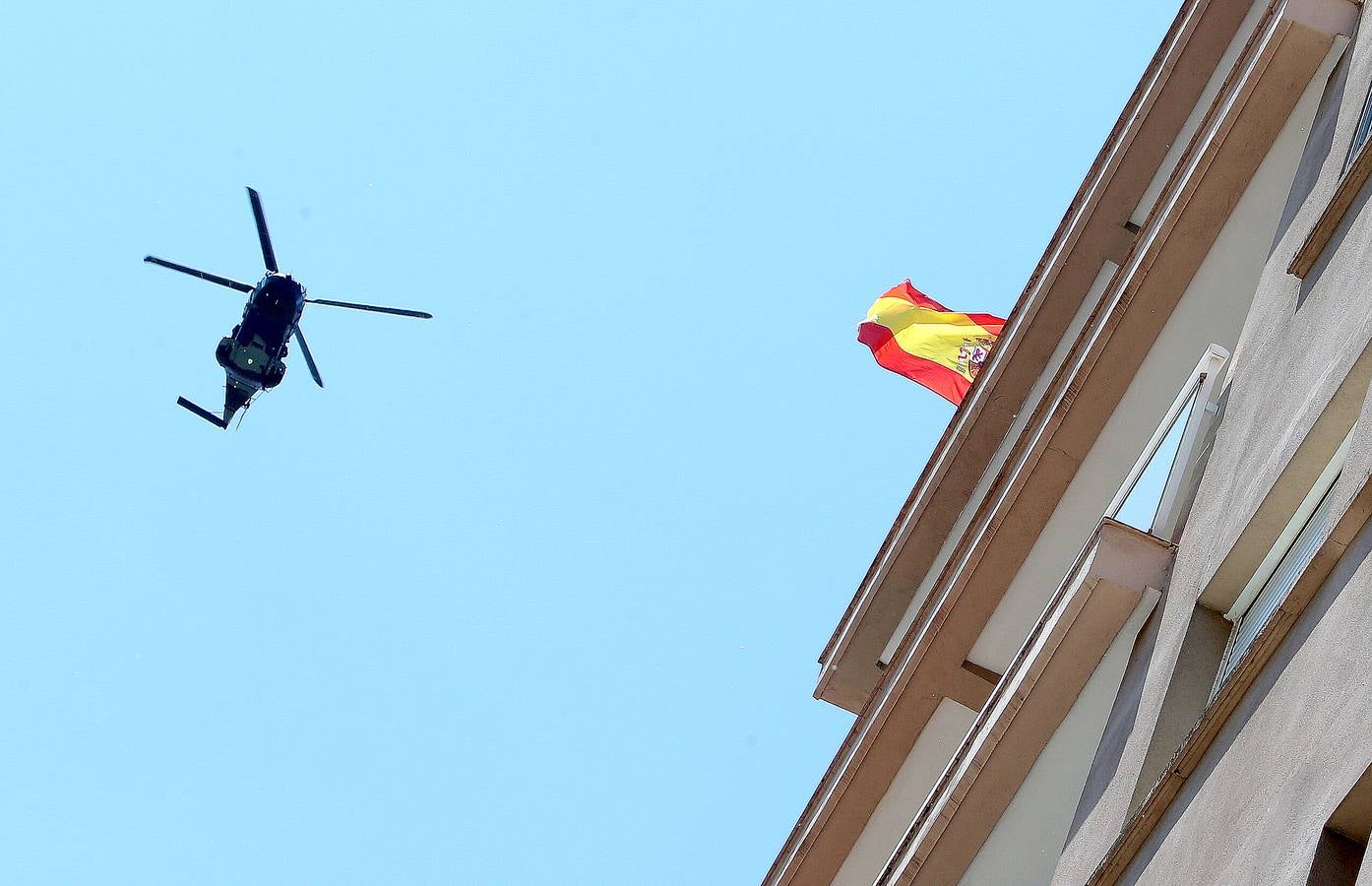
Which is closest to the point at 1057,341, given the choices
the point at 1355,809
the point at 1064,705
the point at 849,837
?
the point at 849,837

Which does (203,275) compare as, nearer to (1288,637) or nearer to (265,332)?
(265,332)

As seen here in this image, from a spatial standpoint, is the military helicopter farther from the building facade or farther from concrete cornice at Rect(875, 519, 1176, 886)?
concrete cornice at Rect(875, 519, 1176, 886)

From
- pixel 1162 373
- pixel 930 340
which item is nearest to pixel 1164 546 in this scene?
pixel 1162 373

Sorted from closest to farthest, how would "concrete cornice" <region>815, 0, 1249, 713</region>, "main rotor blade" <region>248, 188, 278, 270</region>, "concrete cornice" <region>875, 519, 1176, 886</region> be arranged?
"concrete cornice" <region>875, 519, 1176, 886</region> < "concrete cornice" <region>815, 0, 1249, 713</region> < "main rotor blade" <region>248, 188, 278, 270</region>

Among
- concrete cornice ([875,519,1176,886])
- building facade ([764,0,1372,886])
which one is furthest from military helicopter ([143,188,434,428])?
concrete cornice ([875,519,1176,886])

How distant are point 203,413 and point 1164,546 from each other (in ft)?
91.6

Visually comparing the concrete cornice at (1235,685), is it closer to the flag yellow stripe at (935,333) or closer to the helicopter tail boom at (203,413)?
the flag yellow stripe at (935,333)

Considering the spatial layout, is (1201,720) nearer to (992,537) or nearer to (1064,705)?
(1064,705)

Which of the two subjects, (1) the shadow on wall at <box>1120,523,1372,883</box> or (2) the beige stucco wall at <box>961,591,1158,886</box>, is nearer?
(1) the shadow on wall at <box>1120,523,1372,883</box>

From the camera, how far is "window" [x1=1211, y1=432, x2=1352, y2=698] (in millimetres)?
7461

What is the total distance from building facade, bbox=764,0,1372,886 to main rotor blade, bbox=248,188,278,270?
14553mm

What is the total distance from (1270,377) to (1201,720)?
2291mm

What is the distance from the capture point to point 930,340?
21.1m

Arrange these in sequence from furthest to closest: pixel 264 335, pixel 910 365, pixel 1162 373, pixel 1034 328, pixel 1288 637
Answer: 1. pixel 264 335
2. pixel 910 365
3. pixel 1034 328
4. pixel 1162 373
5. pixel 1288 637
